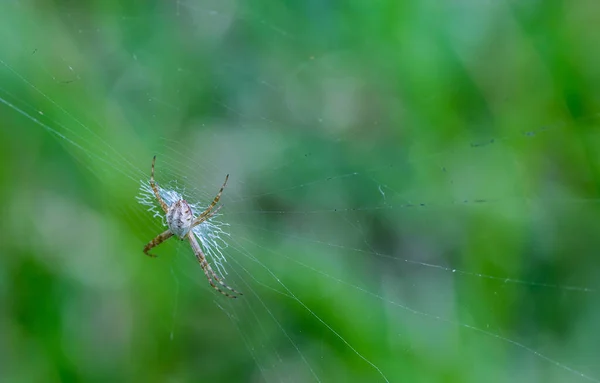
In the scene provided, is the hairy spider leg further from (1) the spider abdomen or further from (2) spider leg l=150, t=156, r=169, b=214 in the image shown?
(2) spider leg l=150, t=156, r=169, b=214

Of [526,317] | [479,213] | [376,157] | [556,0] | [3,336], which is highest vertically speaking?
A: [556,0]

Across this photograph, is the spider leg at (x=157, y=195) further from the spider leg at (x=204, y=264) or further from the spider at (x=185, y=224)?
the spider leg at (x=204, y=264)

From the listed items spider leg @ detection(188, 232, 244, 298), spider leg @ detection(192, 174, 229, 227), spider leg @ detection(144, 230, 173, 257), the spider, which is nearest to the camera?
spider leg @ detection(192, 174, 229, 227)

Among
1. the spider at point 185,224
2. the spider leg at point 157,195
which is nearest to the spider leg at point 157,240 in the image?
the spider at point 185,224

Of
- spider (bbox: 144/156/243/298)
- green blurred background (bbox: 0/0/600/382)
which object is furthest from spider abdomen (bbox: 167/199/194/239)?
green blurred background (bbox: 0/0/600/382)

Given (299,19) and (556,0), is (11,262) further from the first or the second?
(556,0)

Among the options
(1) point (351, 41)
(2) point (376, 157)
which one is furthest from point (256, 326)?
(1) point (351, 41)
